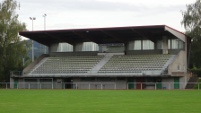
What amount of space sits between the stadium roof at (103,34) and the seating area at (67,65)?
10.2ft

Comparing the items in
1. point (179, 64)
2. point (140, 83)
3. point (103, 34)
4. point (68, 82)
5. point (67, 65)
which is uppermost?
point (103, 34)

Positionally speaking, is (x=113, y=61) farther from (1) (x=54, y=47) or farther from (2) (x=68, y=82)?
(1) (x=54, y=47)

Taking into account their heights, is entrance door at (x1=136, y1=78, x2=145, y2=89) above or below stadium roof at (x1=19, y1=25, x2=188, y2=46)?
below

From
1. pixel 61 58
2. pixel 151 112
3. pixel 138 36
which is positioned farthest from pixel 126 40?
pixel 151 112

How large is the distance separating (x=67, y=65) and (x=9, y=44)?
11083mm

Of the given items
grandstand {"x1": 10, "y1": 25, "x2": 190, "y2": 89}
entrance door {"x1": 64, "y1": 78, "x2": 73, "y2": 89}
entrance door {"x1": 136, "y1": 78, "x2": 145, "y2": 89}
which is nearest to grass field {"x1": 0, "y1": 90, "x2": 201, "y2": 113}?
entrance door {"x1": 136, "y1": 78, "x2": 145, "y2": 89}

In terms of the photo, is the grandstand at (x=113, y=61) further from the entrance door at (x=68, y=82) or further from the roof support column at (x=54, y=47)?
the roof support column at (x=54, y=47)

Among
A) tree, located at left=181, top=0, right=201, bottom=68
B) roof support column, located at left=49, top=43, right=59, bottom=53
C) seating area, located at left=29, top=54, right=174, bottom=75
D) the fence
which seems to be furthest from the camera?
roof support column, located at left=49, top=43, right=59, bottom=53

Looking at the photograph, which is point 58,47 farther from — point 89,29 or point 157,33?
point 157,33

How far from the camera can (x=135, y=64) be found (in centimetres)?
→ 6250

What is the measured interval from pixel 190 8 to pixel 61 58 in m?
22.9

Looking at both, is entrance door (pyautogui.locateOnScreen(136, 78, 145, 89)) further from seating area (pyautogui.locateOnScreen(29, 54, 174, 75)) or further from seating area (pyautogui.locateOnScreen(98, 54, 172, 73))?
seating area (pyautogui.locateOnScreen(98, 54, 172, 73))

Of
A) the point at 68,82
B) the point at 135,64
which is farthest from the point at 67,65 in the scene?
the point at 135,64

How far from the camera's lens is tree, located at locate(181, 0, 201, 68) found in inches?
2726
